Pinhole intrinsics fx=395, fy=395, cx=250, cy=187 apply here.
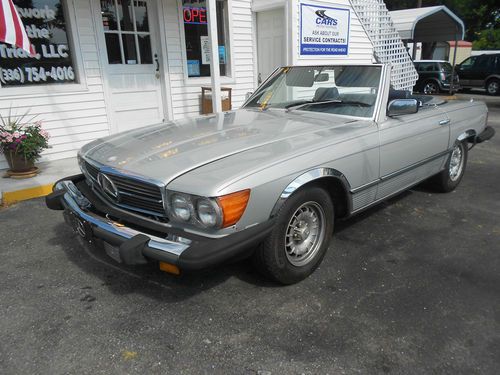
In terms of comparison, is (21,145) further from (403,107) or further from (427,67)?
(427,67)

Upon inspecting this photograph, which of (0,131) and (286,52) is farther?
(286,52)

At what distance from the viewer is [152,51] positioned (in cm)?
712

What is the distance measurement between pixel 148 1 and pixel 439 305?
260 inches

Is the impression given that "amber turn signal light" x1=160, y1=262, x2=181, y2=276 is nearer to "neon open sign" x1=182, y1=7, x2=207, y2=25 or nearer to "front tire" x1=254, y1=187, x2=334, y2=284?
"front tire" x1=254, y1=187, x2=334, y2=284

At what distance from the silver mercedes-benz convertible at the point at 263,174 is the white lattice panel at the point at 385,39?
760 centimetres

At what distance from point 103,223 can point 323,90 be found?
2358 millimetres

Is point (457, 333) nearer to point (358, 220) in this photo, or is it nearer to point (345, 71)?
point (358, 220)

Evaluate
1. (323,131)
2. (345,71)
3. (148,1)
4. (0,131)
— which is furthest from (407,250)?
(148,1)

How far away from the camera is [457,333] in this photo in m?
2.38

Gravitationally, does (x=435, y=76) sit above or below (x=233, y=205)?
below

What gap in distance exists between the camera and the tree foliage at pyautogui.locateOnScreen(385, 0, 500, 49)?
16.2 m

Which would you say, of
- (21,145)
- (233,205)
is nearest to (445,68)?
(21,145)

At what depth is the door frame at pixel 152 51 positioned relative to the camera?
6340mm

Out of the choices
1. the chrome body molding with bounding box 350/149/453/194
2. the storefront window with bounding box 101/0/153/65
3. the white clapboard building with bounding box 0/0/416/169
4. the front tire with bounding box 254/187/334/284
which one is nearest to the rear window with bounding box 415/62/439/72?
the white clapboard building with bounding box 0/0/416/169
